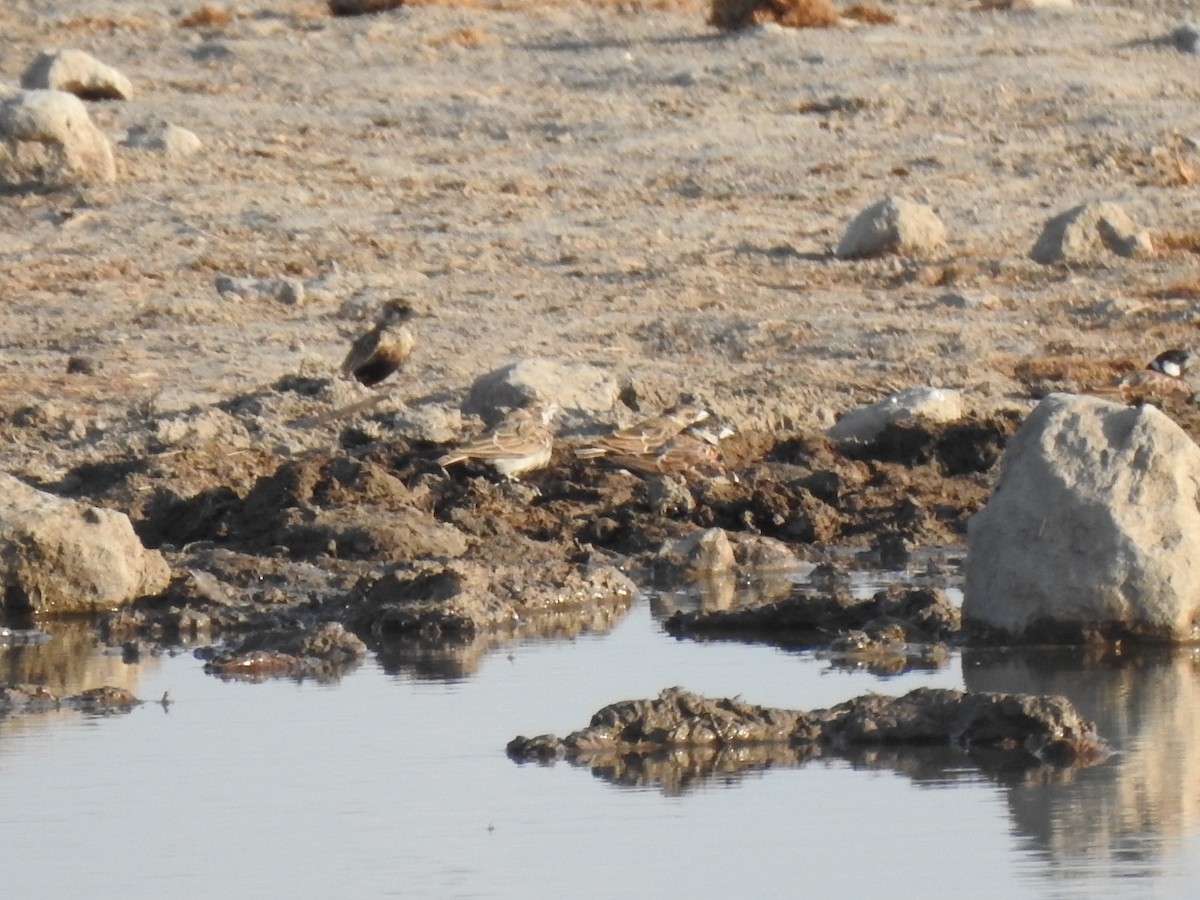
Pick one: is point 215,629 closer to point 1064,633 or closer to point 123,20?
point 1064,633

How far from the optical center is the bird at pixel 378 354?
1359 cm

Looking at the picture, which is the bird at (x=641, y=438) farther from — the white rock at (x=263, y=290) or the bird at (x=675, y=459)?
the white rock at (x=263, y=290)

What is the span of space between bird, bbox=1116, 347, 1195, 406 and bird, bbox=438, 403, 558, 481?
345cm

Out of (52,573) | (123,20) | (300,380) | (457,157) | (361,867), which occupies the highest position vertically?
(123,20)

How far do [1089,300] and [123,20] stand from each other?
397 inches

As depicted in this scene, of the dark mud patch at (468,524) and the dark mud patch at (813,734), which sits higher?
the dark mud patch at (468,524)

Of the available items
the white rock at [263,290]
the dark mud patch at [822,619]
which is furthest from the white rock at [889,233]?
the dark mud patch at [822,619]

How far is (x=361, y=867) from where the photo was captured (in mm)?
6199

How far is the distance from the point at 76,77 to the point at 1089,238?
7777mm

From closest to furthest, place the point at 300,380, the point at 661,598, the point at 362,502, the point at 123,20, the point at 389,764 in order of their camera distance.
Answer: the point at 389,764, the point at 661,598, the point at 362,502, the point at 300,380, the point at 123,20

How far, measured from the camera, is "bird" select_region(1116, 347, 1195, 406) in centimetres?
1410

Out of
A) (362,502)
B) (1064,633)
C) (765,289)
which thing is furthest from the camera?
(765,289)

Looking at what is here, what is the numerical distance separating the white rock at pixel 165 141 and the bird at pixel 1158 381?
23.5 ft

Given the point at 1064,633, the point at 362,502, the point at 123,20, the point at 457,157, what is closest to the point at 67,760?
the point at 1064,633
